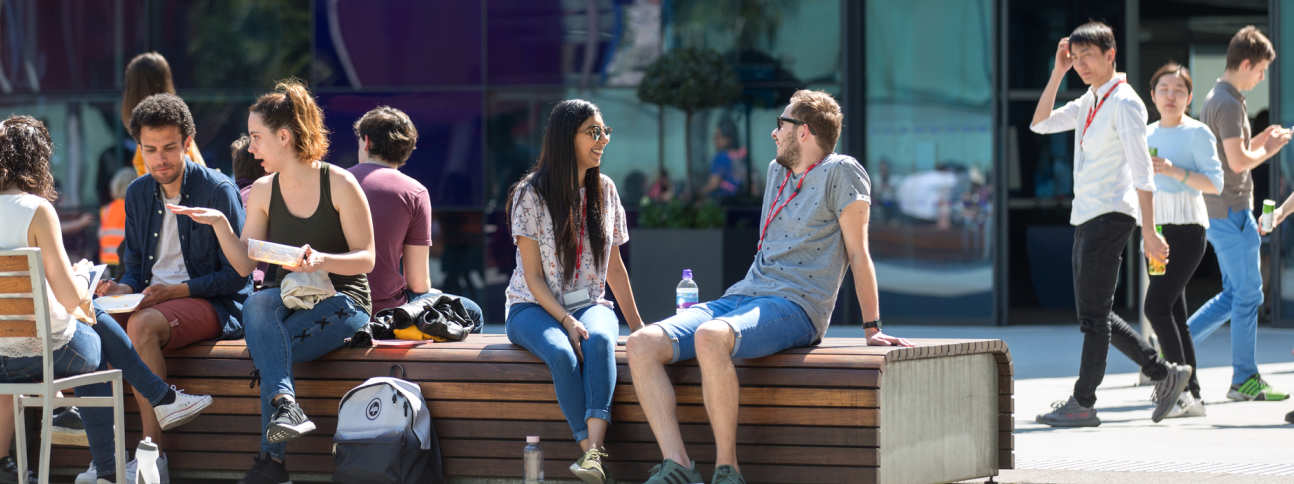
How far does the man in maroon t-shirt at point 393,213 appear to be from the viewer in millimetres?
6535

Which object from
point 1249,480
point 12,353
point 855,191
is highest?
point 855,191

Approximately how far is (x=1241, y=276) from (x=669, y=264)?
5444mm

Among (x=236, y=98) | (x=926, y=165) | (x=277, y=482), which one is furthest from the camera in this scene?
(x=236, y=98)

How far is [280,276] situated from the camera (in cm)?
619

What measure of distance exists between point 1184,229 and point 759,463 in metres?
3.37

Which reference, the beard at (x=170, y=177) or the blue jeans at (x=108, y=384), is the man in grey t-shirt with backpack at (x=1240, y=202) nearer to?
the beard at (x=170, y=177)

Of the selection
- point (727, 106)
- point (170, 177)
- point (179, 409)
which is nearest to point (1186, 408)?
point (179, 409)

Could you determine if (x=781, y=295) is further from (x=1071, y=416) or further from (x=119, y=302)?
(x=119, y=302)

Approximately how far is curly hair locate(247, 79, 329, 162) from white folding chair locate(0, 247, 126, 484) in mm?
1081

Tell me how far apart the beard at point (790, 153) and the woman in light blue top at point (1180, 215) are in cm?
269

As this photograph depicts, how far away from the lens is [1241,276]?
8.30 metres

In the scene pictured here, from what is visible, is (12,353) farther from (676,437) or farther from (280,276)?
(676,437)

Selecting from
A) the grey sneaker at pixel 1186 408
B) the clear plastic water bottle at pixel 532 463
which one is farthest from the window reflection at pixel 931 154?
the clear plastic water bottle at pixel 532 463

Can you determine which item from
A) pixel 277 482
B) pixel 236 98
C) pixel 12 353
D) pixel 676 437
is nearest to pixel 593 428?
pixel 676 437
